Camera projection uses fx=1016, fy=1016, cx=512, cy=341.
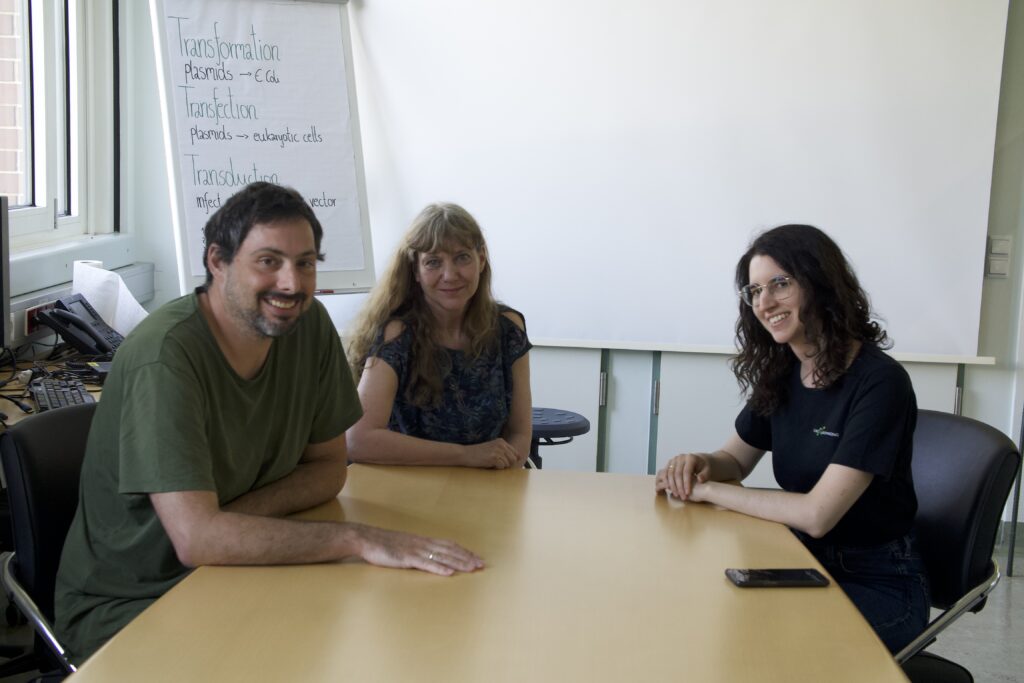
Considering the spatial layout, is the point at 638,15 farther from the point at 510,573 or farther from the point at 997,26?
the point at 510,573

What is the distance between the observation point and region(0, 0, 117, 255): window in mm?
3688

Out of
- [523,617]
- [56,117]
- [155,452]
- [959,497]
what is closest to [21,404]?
[155,452]

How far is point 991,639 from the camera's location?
10.9ft

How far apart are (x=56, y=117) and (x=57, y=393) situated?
168cm

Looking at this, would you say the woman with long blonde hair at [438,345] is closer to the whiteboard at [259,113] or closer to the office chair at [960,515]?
the office chair at [960,515]

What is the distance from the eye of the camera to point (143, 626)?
1.34 m

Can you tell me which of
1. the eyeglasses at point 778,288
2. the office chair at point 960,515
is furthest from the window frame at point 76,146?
the office chair at point 960,515

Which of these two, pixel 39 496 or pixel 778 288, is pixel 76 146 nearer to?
pixel 39 496

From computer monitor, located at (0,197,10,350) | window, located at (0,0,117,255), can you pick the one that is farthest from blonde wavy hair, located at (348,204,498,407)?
window, located at (0,0,117,255)

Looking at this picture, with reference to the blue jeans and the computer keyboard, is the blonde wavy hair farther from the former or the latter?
the blue jeans

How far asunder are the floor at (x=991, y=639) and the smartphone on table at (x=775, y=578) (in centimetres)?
176

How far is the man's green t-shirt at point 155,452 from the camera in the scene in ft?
5.27

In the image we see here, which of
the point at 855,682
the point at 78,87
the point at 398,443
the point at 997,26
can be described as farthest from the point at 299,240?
the point at 997,26

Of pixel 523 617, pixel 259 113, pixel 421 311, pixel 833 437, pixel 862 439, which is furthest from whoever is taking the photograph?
pixel 259 113
